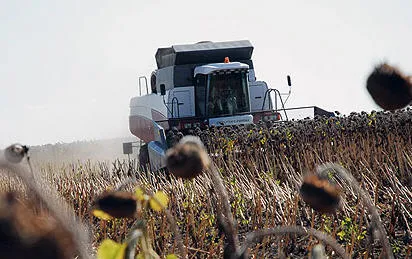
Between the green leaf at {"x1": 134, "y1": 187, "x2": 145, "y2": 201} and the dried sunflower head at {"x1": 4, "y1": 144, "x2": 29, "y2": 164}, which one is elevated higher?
the dried sunflower head at {"x1": 4, "y1": 144, "x2": 29, "y2": 164}

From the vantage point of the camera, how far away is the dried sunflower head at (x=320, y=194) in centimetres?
115

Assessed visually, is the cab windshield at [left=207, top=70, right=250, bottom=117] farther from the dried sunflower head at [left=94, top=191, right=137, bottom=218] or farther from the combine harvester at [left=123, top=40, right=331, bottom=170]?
the dried sunflower head at [left=94, top=191, right=137, bottom=218]

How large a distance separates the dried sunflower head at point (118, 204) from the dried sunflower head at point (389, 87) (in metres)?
0.40

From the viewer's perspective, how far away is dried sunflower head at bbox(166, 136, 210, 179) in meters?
1.14

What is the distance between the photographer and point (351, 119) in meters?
12.1

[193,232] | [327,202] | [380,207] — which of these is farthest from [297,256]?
[327,202]

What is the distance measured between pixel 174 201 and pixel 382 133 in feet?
13.8

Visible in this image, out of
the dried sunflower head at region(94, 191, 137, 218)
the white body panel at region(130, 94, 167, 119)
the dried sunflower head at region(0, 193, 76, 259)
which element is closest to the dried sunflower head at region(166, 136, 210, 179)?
the dried sunflower head at region(94, 191, 137, 218)

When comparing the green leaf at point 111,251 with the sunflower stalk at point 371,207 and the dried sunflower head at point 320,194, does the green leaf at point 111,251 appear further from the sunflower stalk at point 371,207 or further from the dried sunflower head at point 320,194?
the sunflower stalk at point 371,207

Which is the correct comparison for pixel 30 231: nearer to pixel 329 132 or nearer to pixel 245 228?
pixel 245 228

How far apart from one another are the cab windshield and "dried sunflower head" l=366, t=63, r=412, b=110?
15976 millimetres

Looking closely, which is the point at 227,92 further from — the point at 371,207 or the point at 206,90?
the point at 371,207

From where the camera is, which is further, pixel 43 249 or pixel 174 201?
pixel 174 201

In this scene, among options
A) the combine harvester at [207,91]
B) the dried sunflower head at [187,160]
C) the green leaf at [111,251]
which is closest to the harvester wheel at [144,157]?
the combine harvester at [207,91]
